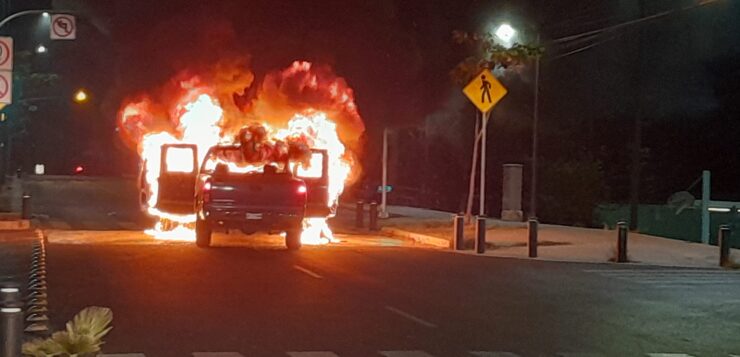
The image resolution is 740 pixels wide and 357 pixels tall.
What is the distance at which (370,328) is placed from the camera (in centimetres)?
1309

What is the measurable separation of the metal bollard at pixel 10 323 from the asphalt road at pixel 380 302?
2.97 meters

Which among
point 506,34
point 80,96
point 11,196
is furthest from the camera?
point 11,196

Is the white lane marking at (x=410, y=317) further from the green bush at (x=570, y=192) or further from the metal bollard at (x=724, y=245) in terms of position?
the green bush at (x=570, y=192)

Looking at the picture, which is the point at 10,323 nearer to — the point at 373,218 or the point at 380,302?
the point at 380,302

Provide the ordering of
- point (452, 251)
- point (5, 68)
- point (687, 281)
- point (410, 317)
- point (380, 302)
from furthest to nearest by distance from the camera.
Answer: point (5, 68) < point (452, 251) < point (687, 281) < point (380, 302) < point (410, 317)

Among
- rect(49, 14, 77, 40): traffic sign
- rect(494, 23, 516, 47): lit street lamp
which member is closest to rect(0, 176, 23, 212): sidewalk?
rect(49, 14, 77, 40): traffic sign

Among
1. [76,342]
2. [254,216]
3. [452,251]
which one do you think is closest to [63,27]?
[254,216]

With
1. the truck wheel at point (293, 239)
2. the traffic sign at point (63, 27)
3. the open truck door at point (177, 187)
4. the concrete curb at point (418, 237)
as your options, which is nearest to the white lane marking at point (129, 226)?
the open truck door at point (177, 187)

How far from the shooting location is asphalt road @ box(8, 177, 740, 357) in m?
12.1

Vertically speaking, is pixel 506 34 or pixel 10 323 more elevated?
pixel 506 34

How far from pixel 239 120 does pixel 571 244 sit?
9923 mm

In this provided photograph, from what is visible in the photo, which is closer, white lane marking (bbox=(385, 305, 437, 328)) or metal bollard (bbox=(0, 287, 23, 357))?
metal bollard (bbox=(0, 287, 23, 357))

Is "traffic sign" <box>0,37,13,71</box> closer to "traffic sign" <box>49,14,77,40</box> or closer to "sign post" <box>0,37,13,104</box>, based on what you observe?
"sign post" <box>0,37,13,104</box>

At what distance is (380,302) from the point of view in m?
15.5
